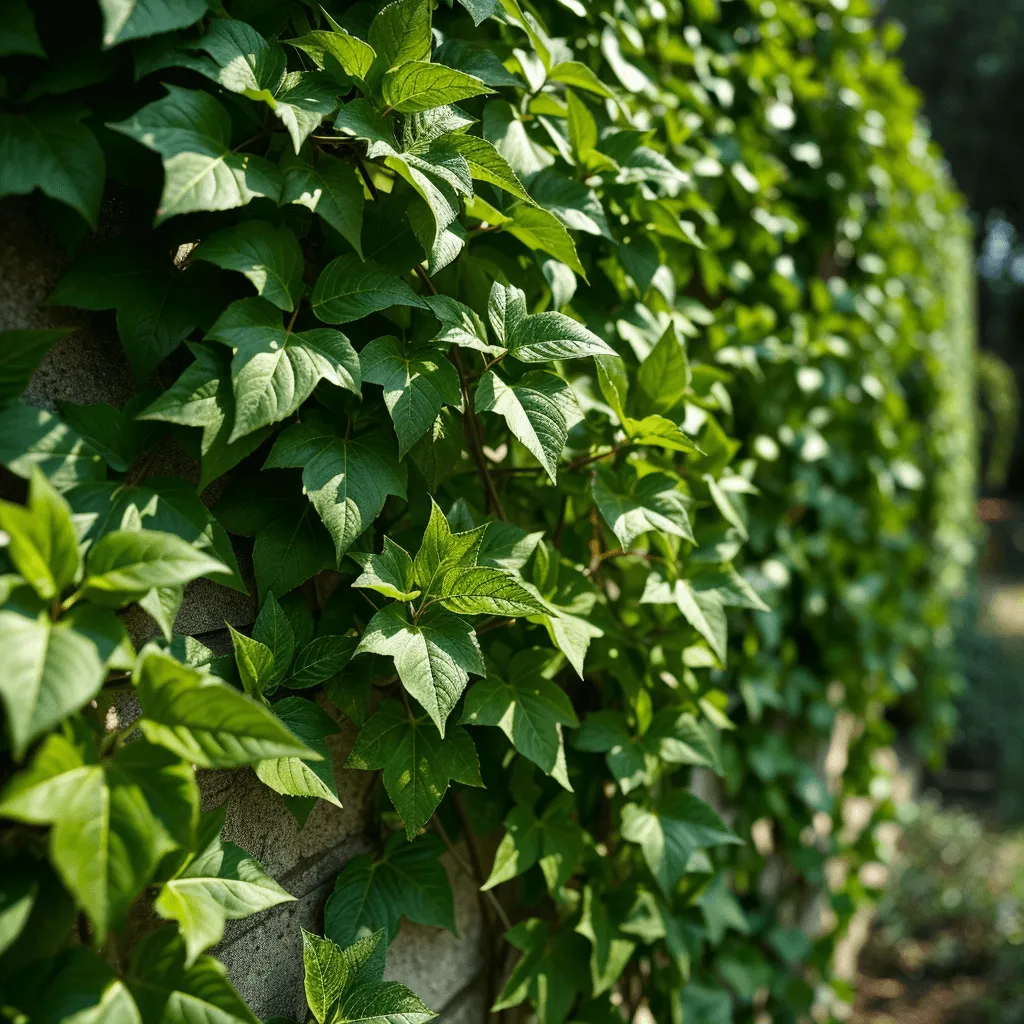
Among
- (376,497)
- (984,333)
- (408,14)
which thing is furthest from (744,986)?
(984,333)

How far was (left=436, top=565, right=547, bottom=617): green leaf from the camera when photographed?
1066 mm

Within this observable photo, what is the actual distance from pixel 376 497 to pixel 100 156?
441 millimetres

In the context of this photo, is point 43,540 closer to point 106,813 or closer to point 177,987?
point 106,813

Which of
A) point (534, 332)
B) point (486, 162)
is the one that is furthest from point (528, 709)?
point (486, 162)

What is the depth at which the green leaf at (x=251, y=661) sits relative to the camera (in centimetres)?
96

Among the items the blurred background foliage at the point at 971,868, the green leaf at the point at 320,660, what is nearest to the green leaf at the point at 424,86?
the green leaf at the point at 320,660

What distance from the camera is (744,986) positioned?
2035mm

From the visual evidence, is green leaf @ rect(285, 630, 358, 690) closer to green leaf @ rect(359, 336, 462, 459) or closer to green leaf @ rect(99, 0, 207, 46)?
green leaf @ rect(359, 336, 462, 459)

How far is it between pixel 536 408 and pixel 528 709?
43cm

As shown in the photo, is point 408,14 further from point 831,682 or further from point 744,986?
point 831,682

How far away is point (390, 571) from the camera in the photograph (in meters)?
1.06

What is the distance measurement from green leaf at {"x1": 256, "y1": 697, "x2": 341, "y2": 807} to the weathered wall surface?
0.30ft

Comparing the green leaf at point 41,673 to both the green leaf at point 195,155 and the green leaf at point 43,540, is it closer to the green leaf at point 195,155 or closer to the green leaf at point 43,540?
the green leaf at point 43,540

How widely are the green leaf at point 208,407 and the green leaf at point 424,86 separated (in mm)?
364
